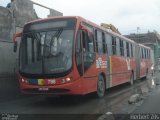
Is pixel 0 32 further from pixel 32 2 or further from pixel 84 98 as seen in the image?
pixel 84 98

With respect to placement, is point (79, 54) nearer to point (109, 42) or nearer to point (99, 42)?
point (99, 42)

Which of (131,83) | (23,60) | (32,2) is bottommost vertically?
(131,83)

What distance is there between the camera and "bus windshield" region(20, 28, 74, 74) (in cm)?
1155

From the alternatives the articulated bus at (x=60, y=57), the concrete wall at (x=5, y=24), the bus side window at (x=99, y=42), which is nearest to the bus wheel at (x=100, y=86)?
the articulated bus at (x=60, y=57)

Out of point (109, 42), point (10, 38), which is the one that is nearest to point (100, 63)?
point (109, 42)

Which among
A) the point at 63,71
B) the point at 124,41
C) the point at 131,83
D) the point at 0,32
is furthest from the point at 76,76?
the point at 131,83

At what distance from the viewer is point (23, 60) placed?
40.2 ft

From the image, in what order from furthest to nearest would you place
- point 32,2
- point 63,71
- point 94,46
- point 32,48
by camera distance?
point 32,2 → point 94,46 → point 32,48 → point 63,71

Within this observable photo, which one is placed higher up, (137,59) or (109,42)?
(109,42)

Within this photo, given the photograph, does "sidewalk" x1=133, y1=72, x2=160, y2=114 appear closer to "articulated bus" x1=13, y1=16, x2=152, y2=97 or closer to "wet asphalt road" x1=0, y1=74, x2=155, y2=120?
"wet asphalt road" x1=0, y1=74, x2=155, y2=120

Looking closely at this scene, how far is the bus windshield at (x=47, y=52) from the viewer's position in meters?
11.5

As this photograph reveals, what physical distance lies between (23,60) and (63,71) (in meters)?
1.71

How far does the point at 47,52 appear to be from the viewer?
1183 centimetres

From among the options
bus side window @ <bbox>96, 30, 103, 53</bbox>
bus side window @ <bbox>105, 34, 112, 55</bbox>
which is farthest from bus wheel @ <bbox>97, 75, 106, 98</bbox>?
bus side window @ <bbox>105, 34, 112, 55</bbox>
